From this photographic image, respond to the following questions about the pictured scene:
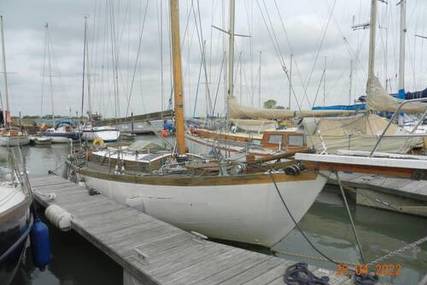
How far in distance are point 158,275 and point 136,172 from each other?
4214 mm

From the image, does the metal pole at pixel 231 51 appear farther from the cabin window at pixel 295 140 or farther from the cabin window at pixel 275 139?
the cabin window at pixel 295 140

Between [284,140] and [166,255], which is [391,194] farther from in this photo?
[166,255]

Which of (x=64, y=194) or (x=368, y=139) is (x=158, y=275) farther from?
(x=368, y=139)

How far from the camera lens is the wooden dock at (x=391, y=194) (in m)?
9.71

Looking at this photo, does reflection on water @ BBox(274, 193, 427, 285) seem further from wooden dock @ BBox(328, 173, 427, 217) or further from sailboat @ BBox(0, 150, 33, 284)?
sailboat @ BBox(0, 150, 33, 284)

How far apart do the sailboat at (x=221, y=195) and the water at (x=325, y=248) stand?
0.85m

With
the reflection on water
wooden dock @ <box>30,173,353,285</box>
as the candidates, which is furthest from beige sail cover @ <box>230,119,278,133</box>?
wooden dock @ <box>30,173,353,285</box>

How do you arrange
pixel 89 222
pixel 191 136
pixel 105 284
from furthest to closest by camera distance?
pixel 191 136, pixel 89 222, pixel 105 284

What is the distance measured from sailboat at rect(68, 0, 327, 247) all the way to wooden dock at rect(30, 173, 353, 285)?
569 millimetres

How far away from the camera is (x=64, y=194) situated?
9766 millimetres

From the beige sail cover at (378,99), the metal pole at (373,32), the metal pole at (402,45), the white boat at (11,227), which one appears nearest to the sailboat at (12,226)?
the white boat at (11,227)

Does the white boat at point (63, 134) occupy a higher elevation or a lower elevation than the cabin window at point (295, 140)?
lower

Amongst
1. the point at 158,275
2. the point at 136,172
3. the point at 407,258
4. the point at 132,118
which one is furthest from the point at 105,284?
the point at 407,258

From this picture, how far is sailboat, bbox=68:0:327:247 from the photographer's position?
6.18 meters
